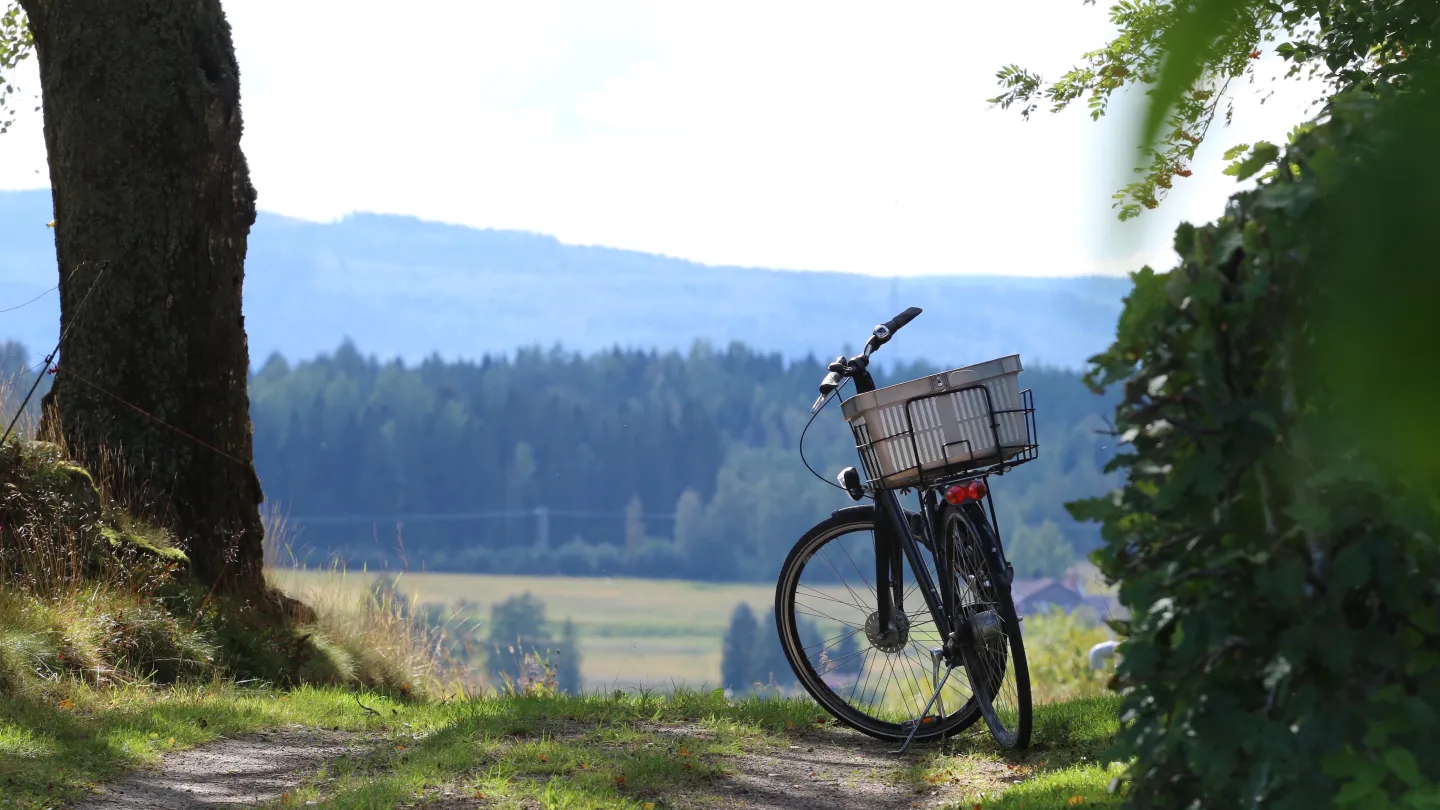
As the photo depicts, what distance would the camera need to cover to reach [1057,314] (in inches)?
22.7

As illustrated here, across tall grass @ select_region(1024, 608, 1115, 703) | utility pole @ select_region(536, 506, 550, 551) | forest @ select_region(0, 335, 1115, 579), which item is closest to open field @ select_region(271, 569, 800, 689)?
forest @ select_region(0, 335, 1115, 579)

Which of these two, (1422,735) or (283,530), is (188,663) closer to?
(283,530)

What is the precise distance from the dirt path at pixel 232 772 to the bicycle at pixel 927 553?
6.61 feet

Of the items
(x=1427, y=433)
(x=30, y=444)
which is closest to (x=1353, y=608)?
(x=1427, y=433)

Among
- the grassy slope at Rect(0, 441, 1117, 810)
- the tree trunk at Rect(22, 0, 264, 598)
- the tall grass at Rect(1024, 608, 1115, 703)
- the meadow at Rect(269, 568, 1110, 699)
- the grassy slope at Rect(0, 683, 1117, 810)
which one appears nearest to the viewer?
the grassy slope at Rect(0, 683, 1117, 810)

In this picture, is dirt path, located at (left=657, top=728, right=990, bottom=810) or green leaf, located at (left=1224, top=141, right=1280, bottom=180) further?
dirt path, located at (left=657, top=728, right=990, bottom=810)

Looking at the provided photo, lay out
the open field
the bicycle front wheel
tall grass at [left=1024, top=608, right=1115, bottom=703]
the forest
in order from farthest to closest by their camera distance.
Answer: the open field
the forest
tall grass at [left=1024, top=608, right=1115, bottom=703]
the bicycle front wheel

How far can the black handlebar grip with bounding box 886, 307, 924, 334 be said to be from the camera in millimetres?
5340

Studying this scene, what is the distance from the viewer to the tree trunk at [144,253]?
757cm

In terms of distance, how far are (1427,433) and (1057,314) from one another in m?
0.15

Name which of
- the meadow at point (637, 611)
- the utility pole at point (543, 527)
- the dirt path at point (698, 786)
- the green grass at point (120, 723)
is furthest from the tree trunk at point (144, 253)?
the utility pole at point (543, 527)

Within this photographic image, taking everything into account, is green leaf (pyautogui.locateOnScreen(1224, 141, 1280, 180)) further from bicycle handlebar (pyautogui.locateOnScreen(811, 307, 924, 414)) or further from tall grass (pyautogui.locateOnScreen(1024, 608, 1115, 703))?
tall grass (pyautogui.locateOnScreen(1024, 608, 1115, 703))

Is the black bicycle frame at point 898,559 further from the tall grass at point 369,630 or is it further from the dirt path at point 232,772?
the tall grass at point 369,630

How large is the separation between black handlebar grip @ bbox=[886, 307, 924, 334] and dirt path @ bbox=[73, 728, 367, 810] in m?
2.74
